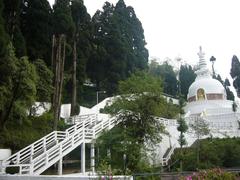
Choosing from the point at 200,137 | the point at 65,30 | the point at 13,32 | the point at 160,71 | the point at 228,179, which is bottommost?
the point at 228,179

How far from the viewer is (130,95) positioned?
22.2m

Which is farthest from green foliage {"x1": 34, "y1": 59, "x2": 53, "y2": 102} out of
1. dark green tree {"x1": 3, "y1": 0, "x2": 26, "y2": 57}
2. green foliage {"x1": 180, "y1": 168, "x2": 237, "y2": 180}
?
green foliage {"x1": 180, "y1": 168, "x2": 237, "y2": 180}

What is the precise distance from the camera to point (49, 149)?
61.5 ft

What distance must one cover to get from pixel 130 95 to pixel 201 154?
5.94 metres

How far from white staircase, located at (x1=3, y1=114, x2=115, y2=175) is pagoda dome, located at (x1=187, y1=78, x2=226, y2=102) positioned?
2963 cm

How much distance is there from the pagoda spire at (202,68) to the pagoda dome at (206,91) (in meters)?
2.36

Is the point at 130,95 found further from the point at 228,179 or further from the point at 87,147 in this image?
the point at 228,179

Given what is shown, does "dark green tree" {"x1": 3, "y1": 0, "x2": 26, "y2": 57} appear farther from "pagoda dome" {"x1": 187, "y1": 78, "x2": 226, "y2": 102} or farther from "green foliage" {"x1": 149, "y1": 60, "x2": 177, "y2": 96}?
"green foliage" {"x1": 149, "y1": 60, "x2": 177, "y2": 96}

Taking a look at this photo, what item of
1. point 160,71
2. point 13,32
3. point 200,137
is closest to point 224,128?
point 200,137

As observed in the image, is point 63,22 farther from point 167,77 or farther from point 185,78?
point 185,78

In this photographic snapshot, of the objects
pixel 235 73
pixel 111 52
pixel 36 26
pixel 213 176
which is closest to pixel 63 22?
pixel 36 26

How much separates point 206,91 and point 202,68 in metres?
5.81

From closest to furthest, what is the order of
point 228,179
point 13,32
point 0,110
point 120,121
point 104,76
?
point 228,179
point 0,110
point 120,121
point 13,32
point 104,76

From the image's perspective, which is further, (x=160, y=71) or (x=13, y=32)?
(x=160, y=71)
